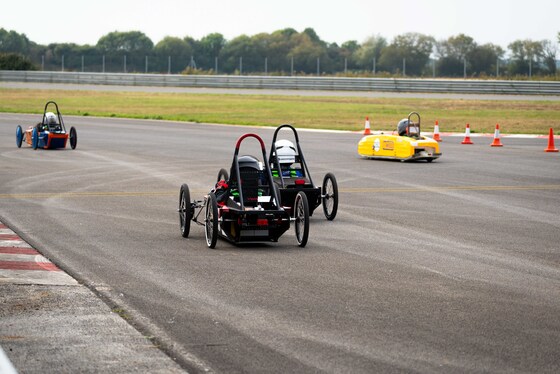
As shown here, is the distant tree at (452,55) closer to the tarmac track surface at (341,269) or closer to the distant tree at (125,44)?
the distant tree at (125,44)

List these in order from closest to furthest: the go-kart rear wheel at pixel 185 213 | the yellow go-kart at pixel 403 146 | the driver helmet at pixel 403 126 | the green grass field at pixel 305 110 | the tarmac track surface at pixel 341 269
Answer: the tarmac track surface at pixel 341 269, the go-kart rear wheel at pixel 185 213, the yellow go-kart at pixel 403 146, the driver helmet at pixel 403 126, the green grass field at pixel 305 110

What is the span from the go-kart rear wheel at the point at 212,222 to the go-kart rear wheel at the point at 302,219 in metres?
1.00

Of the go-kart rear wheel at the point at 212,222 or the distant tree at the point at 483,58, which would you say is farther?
the distant tree at the point at 483,58

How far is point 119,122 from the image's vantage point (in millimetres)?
40500

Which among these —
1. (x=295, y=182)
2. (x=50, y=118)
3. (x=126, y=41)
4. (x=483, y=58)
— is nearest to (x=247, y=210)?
(x=295, y=182)

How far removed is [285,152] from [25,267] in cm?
542

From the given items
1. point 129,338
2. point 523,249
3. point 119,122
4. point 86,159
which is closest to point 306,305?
point 129,338

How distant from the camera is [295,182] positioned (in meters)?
13.9

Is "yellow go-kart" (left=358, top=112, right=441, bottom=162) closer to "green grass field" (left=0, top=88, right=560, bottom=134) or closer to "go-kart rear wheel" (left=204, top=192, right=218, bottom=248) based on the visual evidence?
"go-kart rear wheel" (left=204, top=192, right=218, bottom=248)

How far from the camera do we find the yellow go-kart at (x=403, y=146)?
23859 millimetres

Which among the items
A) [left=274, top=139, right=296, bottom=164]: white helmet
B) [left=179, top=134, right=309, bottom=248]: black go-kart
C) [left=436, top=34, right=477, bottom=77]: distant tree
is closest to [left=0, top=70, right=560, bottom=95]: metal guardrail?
Result: [left=436, top=34, right=477, bottom=77]: distant tree

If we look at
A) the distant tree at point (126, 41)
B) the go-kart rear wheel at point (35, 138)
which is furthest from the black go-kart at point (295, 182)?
the distant tree at point (126, 41)

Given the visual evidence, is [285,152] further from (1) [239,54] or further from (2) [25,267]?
(1) [239,54]

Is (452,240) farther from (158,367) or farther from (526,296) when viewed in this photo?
(158,367)
